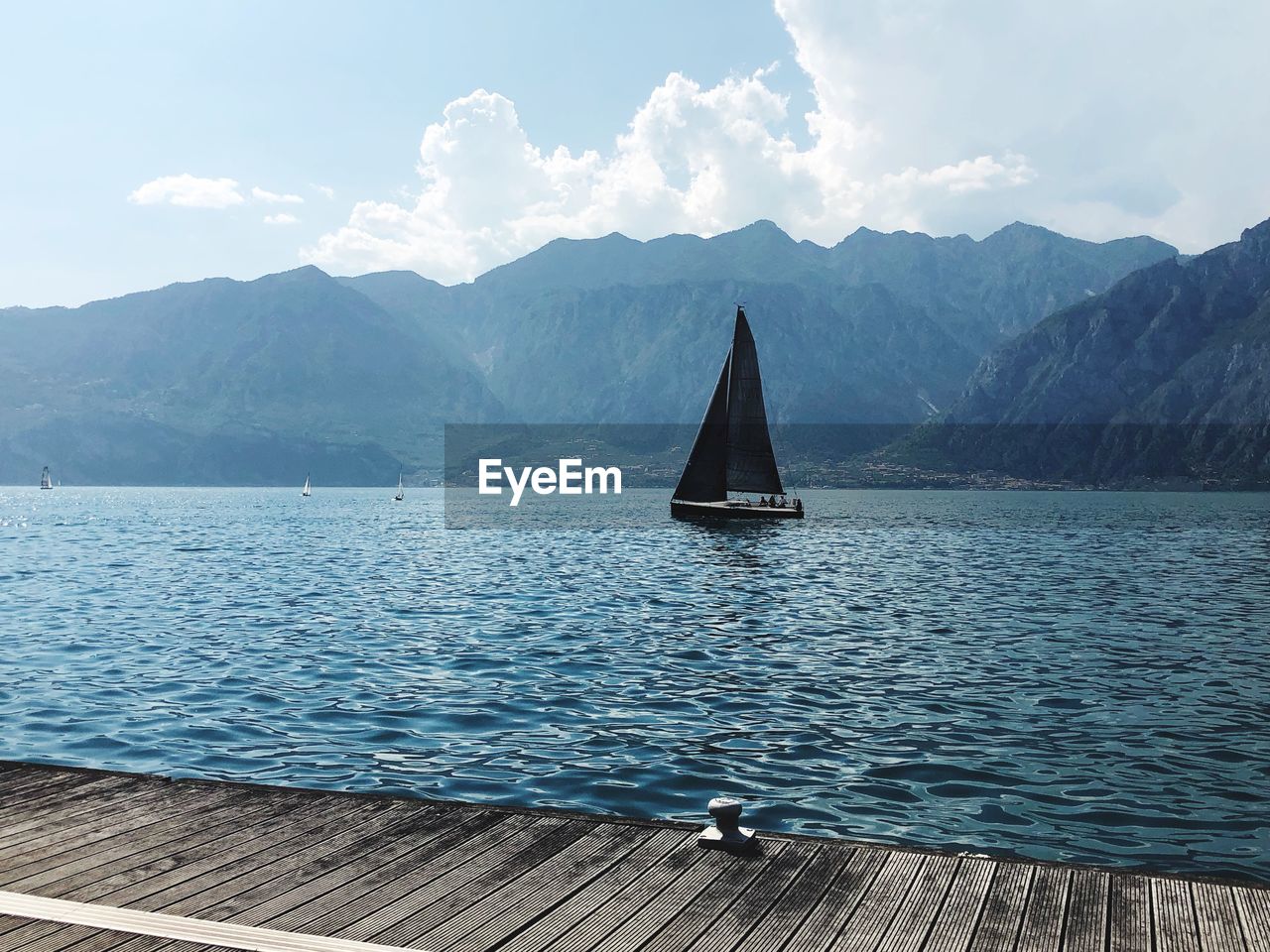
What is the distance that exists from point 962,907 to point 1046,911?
658 mm

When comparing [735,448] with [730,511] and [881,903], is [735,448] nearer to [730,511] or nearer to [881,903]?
[730,511]

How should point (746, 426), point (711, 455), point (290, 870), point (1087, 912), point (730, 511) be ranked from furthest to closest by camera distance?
point (730, 511) → point (711, 455) → point (746, 426) → point (290, 870) → point (1087, 912)

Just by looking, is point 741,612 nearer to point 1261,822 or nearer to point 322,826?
point 1261,822

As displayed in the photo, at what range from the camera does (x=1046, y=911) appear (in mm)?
7855

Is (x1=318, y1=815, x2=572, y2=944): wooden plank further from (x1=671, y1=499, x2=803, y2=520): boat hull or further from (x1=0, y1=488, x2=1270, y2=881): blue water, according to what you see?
(x1=671, y1=499, x2=803, y2=520): boat hull

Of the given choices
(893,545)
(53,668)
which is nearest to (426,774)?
(53,668)

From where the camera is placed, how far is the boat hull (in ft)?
332

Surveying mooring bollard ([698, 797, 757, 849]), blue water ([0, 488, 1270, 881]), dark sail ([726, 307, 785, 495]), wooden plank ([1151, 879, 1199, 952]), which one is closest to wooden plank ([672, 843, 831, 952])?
mooring bollard ([698, 797, 757, 849])

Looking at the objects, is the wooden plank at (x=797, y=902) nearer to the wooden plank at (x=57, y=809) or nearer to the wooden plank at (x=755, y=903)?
the wooden plank at (x=755, y=903)

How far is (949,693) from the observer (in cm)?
2234

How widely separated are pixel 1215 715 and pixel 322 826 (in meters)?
18.5

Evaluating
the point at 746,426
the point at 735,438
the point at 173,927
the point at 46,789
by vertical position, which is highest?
the point at 746,426

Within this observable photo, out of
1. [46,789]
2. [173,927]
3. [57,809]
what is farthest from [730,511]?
[173,927]

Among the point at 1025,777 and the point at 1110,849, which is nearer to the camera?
the point at 1110,849
